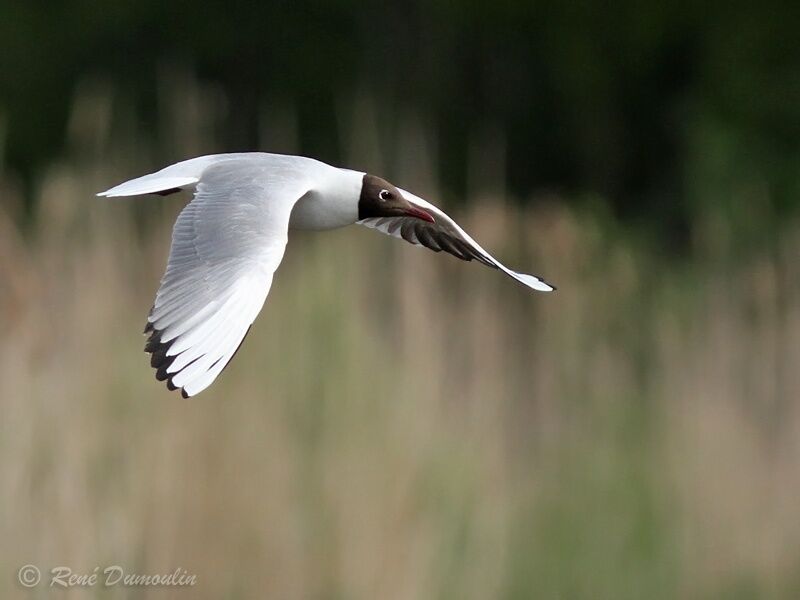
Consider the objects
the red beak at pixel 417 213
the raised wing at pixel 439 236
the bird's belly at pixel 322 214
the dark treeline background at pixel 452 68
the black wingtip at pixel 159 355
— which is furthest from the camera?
the dark treeline background at pixel 452 68

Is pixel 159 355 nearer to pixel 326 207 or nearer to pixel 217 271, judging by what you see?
pixel 217 271

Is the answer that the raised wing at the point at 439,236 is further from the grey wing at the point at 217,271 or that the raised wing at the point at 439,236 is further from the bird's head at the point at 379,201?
the grey wing at the point at 217,271

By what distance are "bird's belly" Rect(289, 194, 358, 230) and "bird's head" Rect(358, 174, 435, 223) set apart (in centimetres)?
6

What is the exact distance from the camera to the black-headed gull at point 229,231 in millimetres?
2264

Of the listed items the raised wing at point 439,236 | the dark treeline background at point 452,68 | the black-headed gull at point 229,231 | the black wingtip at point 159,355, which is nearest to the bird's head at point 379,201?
the black-headed gull at point 229,231

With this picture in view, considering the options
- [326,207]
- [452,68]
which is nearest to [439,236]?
[326,207]

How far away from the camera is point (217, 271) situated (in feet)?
7.90

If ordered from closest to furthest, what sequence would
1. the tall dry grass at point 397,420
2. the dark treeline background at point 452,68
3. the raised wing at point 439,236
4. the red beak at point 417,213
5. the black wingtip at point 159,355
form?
the black wingtip at point 159,355, the red beak at point 417,213, the raised wing at point 439,236, the tall dry grass at point 397,420, the dark treeline background at point 452,68

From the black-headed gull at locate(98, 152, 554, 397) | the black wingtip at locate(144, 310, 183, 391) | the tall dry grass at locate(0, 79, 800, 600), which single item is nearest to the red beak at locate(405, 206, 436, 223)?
the black-headed gull at locate(98, 152, 554, 397)

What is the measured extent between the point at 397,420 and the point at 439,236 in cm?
90

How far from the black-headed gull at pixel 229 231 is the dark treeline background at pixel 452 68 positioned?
588 cm

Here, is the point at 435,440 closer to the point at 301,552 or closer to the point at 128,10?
the point at 301,552

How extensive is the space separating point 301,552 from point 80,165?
113 centimetres

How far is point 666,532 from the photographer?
4293 mm
